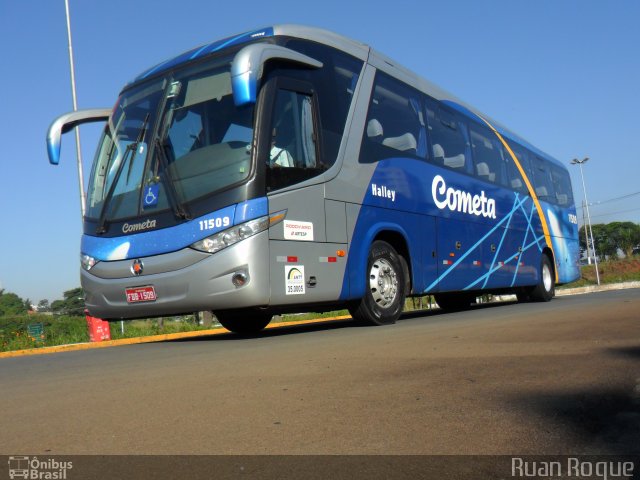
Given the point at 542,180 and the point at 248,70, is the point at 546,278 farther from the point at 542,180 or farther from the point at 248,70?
the point at 248,70

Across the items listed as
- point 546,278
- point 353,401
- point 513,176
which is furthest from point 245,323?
point 546,278

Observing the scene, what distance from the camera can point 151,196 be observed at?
7422mm

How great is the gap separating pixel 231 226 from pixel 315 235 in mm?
1184

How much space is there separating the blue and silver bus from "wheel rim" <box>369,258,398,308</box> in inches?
0.9

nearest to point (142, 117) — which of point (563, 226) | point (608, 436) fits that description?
point (608, 436)

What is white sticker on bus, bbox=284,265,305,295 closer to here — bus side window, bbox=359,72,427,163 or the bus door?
the bus door

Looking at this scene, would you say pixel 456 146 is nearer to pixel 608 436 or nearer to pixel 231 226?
pixel 231 226

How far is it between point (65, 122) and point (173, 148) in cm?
222

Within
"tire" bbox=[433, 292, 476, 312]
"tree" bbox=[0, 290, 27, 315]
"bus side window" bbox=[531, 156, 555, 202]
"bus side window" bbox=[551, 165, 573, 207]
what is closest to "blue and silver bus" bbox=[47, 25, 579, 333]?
"tire" bbox=[433, 292, 476, 312]

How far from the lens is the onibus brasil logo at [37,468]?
2480 millimetres

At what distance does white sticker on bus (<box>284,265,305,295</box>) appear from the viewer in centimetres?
728

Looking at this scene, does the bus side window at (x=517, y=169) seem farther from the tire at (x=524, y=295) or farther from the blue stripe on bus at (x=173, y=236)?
the blue stripe on bus at (x=173, y=236)

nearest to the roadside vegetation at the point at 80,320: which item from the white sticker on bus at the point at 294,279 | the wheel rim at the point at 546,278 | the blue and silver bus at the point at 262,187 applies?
the blue and silver bus at the point at 262,187

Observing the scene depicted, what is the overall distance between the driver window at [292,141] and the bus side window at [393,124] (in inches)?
43.6
